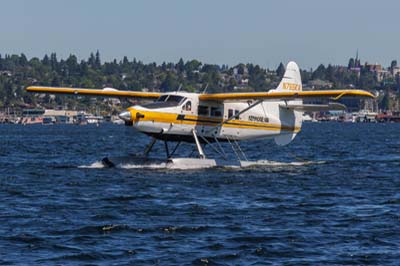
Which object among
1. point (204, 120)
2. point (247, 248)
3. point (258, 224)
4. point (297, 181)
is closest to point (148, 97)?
point (204, 120)

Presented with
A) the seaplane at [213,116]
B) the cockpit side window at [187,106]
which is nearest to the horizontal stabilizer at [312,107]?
the seaplane at [213,116]

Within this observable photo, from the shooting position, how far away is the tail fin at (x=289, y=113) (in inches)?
1473

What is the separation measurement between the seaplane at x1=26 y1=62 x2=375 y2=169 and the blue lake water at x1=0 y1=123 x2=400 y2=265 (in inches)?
55.9

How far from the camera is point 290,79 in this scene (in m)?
38.5

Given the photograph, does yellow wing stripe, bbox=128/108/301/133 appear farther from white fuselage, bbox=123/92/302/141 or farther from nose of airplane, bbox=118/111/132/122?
nose of airplane, bbox=118/111/132/122

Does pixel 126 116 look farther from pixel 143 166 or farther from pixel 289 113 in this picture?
pixel 289 113

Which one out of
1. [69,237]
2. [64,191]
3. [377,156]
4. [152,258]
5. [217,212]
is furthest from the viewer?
[377,156]

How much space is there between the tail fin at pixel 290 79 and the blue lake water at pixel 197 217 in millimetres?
5701

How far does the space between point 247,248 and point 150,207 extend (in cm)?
539

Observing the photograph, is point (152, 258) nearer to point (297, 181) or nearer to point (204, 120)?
point (297, 181)

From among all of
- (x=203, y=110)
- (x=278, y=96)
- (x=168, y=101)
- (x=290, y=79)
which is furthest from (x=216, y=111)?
(x=290, y=79)

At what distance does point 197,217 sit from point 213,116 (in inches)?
537

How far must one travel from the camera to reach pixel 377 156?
4625 centimetres

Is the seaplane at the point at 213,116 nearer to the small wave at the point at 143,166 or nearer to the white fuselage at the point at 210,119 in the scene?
the white fuselage at the point at 210,119
